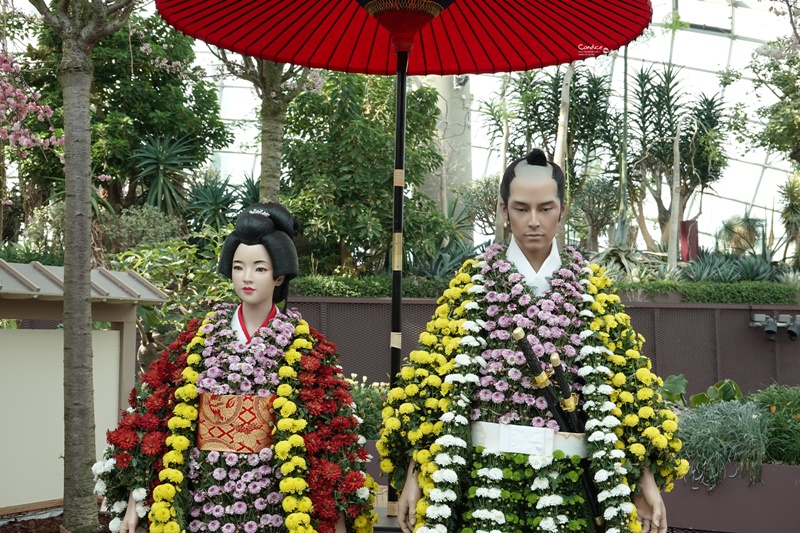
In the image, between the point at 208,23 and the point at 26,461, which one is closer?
the point at 208,23

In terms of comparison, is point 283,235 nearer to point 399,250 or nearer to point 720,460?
point 399,250

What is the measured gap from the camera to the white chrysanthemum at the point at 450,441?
283cm

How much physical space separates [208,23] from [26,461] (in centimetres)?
319

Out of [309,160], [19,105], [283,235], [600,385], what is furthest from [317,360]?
[309,160]

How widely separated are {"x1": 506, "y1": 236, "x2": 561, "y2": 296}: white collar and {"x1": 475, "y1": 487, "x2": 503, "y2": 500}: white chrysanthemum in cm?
73

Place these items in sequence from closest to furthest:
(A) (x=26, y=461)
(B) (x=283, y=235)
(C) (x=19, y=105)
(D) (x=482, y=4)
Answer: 1. (B) (x=283, y=235)
2. (D) (x=482, y=4)
3. (A) (x=26, y=461)
4. (C) (x=19, y=105)

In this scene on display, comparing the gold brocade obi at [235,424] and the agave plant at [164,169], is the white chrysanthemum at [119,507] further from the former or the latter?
the agave plant at [164,169]

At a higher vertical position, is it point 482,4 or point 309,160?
point 309,160

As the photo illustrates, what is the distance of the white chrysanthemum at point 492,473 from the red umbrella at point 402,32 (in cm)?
64

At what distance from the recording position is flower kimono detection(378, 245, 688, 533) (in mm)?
2805

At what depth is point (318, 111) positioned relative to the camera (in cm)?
1452

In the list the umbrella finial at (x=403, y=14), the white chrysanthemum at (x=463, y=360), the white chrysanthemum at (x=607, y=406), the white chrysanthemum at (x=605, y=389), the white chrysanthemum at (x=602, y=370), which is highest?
the umbrella finial at (x=403, y=14)

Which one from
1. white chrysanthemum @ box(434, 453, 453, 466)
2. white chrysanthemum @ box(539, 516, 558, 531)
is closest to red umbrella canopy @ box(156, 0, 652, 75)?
white chrysanthemum @ box(434, 453, 453, 466)

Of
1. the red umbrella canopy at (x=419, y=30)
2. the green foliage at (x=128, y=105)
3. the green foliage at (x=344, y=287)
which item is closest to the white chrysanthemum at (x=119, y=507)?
the red umbrella canopy at (x=419, y=30)
